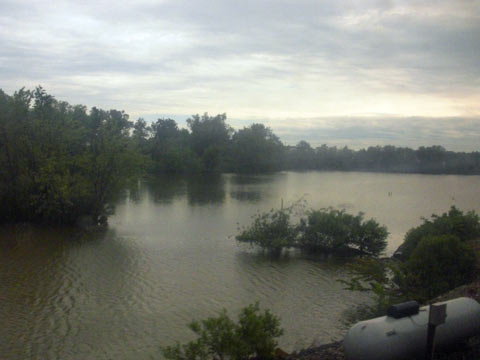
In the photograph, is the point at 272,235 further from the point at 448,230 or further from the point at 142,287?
the point at 142,287

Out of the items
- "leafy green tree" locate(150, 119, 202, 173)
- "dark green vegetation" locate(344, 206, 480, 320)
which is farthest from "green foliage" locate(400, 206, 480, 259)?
"leafy green tree" locate(150, 119, 202, 173)

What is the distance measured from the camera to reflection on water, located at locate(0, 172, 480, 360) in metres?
13.8

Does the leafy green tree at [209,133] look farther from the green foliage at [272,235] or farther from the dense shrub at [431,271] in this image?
the dense shrub at [431,271]

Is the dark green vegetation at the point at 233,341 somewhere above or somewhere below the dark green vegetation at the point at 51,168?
below

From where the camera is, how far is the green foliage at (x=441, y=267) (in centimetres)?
1462

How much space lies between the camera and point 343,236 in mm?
26469

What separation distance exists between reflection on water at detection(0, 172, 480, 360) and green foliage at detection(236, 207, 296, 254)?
726 mm

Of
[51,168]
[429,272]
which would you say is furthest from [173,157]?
[429,272]

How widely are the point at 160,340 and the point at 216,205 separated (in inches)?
1270

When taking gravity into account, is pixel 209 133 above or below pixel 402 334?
above

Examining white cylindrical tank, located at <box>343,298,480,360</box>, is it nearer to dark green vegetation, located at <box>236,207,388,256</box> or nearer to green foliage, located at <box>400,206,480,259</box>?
green foliage, located at <box>400,206,480,259</box>

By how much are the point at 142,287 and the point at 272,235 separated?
377 inches

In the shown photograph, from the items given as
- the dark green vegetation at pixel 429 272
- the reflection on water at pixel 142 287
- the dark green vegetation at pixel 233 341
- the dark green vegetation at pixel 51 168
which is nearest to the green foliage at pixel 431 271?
the dark green vegetation at pixel 429 272

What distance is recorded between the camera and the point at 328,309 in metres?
17.0
